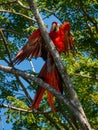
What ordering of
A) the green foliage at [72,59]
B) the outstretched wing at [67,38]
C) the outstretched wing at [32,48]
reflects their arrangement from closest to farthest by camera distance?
the outstretched wing at [32,48] → the outstretched wing at [67,38] → the green foliage at [72,59]

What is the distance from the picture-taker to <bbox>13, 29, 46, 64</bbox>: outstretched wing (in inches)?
168

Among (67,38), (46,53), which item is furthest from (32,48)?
(67,38)

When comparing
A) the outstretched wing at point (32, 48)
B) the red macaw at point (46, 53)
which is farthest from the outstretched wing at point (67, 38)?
the outstretched wing at point (32, 48)

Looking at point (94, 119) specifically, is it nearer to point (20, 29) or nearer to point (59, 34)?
point (20, 29)

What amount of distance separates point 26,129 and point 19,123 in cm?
23

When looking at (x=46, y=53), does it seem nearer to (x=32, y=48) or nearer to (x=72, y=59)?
(x=32, y=48)

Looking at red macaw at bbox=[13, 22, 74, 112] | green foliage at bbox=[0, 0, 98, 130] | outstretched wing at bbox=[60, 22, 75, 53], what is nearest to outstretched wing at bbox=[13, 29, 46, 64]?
red macaw at bbox=[13, 22, 74, 112]

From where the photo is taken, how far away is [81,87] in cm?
730

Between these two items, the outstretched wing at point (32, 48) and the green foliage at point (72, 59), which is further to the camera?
the green foliage at point (72, 59)

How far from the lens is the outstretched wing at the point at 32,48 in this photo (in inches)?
168

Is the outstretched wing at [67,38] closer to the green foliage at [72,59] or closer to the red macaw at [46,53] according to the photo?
the red macaw at [46,53]

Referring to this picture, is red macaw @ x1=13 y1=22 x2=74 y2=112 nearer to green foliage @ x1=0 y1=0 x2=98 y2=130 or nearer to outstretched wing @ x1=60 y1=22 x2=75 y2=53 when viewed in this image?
outstretched wing @ x1=60 y1=22 x2=75 y2=53

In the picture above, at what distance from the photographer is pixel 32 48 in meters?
4.39

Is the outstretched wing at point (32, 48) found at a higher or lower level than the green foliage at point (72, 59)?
higher
